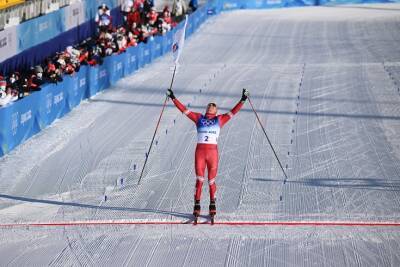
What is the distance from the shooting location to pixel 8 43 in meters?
24.3

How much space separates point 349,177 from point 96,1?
61.9 feet

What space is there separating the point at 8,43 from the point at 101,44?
3874 millimetres

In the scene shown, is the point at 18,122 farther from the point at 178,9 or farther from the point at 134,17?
the point at 178,9

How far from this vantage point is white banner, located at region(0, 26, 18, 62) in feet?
78.0

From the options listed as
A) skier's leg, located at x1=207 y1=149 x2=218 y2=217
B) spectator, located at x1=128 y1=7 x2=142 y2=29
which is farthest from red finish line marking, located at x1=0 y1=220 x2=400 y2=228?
spectator, located at x1=128 y1=7 x2=142 y2=29

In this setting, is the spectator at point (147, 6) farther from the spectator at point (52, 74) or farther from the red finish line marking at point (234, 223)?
the red finish line marking at point (234, 223)

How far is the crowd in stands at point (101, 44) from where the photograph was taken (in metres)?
21.5

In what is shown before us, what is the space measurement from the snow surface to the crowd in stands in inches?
42.0

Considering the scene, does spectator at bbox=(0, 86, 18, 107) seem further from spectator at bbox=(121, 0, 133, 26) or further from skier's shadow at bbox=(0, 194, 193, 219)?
spectator at bbox=(121, 0, 133, 26)

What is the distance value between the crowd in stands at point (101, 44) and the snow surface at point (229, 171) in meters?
1.07

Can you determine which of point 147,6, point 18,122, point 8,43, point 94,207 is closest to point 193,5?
point 147,6

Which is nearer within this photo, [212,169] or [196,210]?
[212,169]

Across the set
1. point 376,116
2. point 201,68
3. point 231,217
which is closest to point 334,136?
point 376,116

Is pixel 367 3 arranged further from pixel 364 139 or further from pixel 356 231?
pixel 356 231
